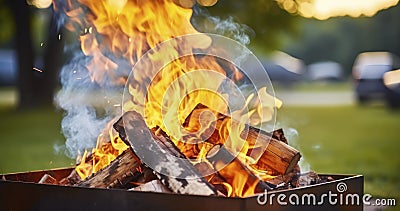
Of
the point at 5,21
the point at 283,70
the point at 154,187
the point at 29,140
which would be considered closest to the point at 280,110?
the point at 29,140

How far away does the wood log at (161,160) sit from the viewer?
269 cm

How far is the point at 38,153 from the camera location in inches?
321

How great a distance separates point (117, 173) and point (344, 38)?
2467 cm

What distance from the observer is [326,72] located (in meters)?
25.7

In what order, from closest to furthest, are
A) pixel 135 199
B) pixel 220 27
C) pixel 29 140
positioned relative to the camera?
pixel 135 199
pixel 220 27
pixel 29 140

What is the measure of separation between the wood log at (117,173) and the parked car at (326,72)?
23051 mm

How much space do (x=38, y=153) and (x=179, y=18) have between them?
201 inches

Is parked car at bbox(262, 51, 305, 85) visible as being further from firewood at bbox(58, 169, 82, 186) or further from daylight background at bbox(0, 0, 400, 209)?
firewood at bbox(58, 169, 82, 186)

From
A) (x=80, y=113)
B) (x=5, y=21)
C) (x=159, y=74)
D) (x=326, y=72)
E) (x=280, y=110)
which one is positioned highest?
(x=326, y=72)

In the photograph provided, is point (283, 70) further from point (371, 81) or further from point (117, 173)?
point (117, 173)

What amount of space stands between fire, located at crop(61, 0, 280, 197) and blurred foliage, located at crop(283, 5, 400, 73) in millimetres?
21820

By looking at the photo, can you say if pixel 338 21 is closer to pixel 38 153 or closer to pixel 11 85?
pixel 11 85

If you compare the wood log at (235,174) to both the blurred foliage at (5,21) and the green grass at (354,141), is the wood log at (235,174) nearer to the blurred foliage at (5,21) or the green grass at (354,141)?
the green grass at (354,141)

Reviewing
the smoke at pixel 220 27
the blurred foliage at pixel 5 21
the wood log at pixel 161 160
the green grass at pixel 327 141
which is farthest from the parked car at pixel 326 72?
the wood log at pixel 161 160
